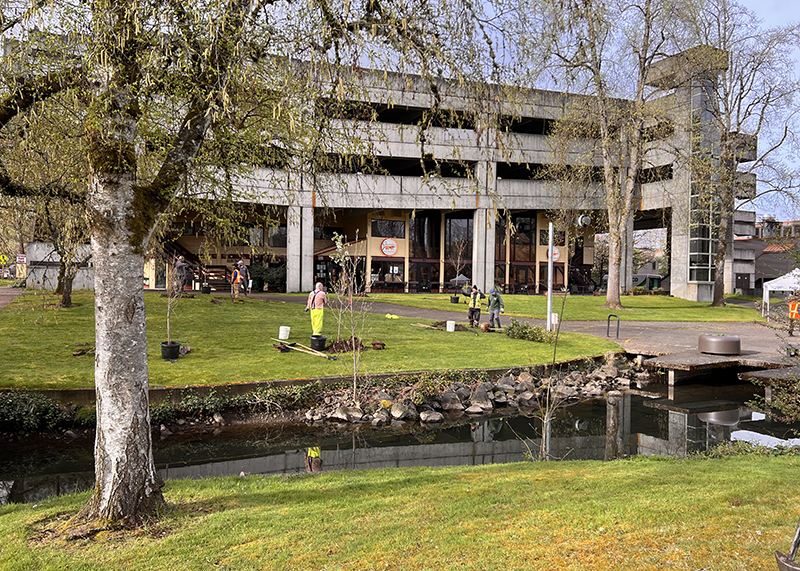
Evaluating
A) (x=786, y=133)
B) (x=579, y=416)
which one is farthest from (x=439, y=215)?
(x=579, y=416)

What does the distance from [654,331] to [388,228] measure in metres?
25.2

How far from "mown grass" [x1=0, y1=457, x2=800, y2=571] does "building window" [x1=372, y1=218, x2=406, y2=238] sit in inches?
1534

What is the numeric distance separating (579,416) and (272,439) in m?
7.34

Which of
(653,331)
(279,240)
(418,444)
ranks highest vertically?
(279,240)

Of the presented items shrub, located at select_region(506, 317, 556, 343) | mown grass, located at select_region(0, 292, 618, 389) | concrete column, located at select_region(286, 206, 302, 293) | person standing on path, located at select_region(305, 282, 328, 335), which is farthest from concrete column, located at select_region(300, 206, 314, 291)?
person standing on path, located at select_region(305, 282, 328, 335)

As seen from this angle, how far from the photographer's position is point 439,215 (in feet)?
158

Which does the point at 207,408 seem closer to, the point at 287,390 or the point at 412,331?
the point at 287,390

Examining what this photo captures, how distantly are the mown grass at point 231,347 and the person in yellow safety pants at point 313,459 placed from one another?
310cm

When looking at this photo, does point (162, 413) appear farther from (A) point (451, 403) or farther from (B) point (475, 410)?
(B) point (475, 410)

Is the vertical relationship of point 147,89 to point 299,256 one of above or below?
above

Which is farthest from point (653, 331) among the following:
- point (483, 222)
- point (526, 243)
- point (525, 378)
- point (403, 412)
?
point (526, 243)

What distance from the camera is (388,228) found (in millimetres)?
46094

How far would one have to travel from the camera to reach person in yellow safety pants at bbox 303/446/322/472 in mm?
10125

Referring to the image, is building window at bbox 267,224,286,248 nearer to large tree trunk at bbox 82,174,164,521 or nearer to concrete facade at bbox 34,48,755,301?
concrete facade at bbox 34,48,755,301
